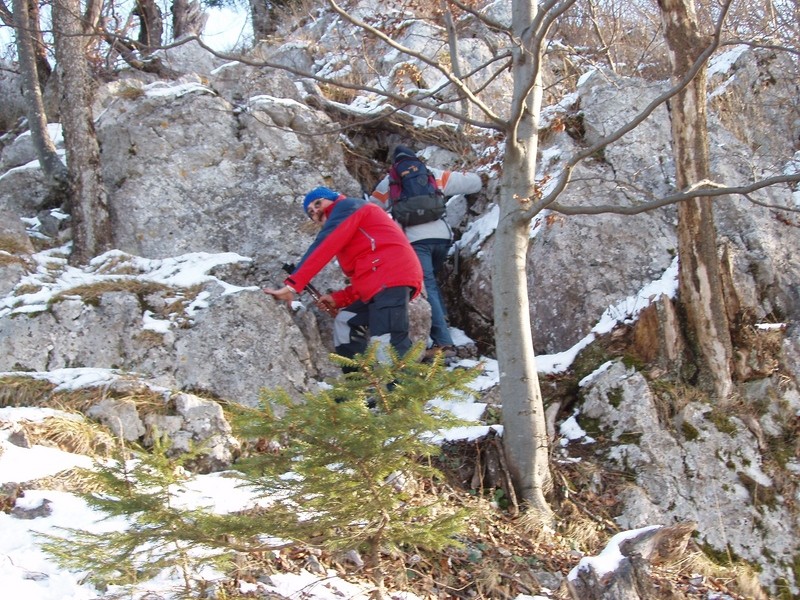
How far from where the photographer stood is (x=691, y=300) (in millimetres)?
6098

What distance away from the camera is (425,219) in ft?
23.2

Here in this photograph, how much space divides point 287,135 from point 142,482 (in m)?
6.10

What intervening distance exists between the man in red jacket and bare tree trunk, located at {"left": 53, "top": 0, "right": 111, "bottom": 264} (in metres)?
2.46

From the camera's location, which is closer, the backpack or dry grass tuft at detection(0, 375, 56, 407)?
dry grass tuft at detection(0, 375, 56, 407)

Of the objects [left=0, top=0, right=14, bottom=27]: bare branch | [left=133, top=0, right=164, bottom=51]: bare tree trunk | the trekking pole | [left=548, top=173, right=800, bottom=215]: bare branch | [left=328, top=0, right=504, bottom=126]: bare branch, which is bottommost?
the trekking pole

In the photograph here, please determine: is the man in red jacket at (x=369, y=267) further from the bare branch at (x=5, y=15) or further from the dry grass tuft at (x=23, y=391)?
the bare branch at (x=5, y=15)

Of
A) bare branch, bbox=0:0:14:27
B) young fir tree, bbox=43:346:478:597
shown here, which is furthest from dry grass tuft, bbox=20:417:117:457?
bare branch, bbox=0:0:14:27

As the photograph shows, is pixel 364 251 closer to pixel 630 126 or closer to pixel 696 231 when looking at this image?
pixel 630 126

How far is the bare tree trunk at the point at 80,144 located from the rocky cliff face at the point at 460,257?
0.24 metres

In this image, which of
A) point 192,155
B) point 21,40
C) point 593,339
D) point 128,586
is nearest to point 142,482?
point 128,586

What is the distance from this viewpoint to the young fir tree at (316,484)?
9.57 feet

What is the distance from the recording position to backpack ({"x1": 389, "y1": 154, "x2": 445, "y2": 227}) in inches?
275

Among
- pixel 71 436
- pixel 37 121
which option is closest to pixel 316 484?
pixel 71 436

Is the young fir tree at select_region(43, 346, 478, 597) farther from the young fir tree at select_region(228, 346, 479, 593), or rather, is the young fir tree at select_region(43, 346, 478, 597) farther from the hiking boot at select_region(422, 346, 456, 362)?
the hiking boot at select_region(422, 346, 456, 362)
